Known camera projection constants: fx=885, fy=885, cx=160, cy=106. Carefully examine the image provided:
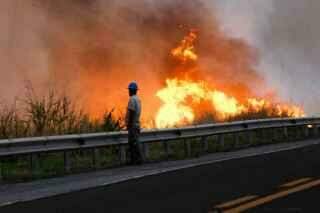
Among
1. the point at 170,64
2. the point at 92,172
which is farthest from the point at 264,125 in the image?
the point at 92,172

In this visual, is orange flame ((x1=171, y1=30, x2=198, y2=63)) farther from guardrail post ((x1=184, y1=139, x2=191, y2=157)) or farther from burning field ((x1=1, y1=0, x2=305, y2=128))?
guardrail post ((x1=184, y1=139, x2=191, y2=157))

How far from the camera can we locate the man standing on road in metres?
17.4

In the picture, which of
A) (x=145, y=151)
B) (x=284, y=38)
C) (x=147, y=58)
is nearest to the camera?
(x=145, y=151)

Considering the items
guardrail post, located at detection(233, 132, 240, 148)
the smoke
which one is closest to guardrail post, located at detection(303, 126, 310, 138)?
guardrail post, located at detection(233, 132, 240, 148)

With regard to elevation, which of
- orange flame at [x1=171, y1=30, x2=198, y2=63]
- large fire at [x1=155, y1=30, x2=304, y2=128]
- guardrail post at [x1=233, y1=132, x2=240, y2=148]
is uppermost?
orange flame at [x1=171, y1=30, x2=198, y2=63]

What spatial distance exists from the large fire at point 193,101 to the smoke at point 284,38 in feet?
7.49

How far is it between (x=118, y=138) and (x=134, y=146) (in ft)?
1.57

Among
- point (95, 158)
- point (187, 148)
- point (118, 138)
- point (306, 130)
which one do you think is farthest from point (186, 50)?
point (95, 158)

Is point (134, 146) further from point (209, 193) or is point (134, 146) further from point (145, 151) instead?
point (209, 193)

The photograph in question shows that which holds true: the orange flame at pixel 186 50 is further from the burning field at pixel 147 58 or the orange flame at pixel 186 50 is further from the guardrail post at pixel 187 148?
the guardrail post at pixel 187 148

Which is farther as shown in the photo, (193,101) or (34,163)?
(193,101)

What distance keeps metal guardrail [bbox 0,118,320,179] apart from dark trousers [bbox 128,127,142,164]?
9.5 inches

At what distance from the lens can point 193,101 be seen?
2695cm

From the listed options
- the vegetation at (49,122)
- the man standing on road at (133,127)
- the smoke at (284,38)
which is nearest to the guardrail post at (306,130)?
the smoke at (284,38)
